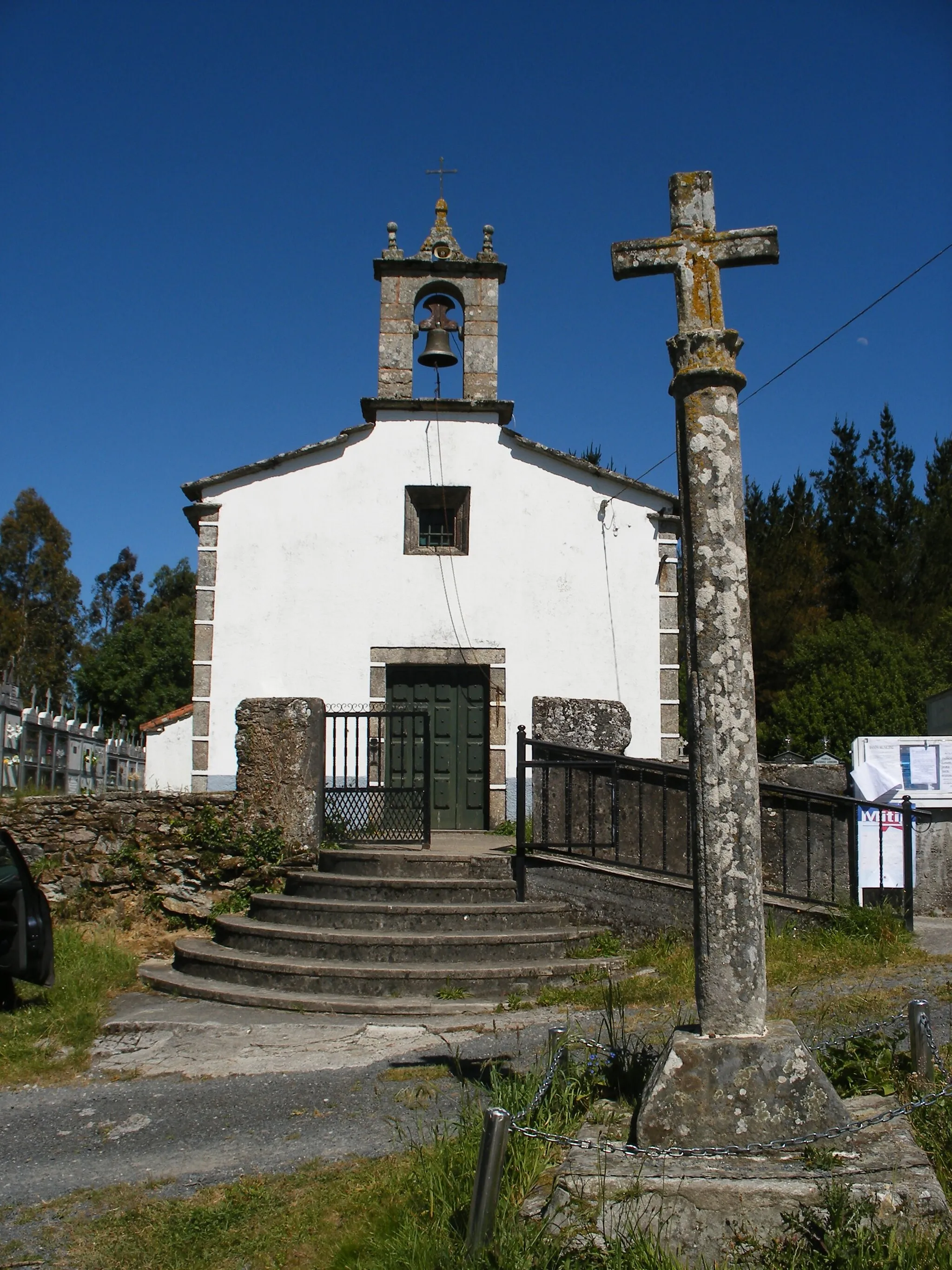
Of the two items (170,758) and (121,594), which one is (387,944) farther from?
(121,594)

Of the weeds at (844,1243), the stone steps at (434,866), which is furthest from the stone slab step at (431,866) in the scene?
the weeds at (844,1243)

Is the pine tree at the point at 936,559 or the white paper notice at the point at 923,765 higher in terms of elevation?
the pine tree at the point at 936,559

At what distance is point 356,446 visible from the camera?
1259cm

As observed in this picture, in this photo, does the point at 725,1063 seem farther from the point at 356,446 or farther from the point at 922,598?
the point at 922,598

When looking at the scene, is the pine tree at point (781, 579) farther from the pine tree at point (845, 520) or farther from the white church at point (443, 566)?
the white church at point (443, 566)

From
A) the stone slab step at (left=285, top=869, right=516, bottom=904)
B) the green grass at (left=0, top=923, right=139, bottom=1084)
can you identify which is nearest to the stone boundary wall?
the green grass at (left=0, top=923, right=139, bottom=1084)

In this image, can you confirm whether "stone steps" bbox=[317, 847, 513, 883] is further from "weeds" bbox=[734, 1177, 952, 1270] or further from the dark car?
"weeds" bbox=[734, 1177, 952, 1270]

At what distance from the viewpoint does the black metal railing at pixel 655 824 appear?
25.9 ft

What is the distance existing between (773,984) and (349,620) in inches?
282

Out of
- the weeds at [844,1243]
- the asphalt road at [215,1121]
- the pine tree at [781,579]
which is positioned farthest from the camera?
the pine tree at [781,579]

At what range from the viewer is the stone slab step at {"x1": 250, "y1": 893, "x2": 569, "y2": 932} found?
723 centimetres

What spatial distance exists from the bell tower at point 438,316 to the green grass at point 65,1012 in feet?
23.9

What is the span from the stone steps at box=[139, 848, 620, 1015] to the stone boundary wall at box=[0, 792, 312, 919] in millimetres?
476

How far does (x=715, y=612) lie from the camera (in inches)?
146
